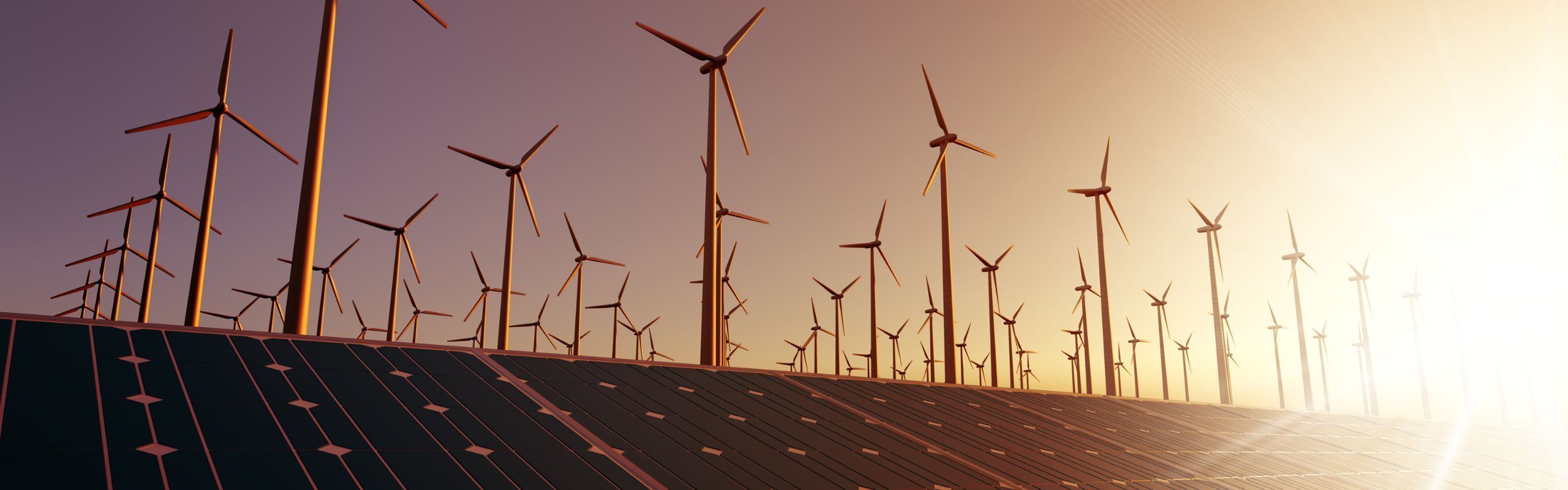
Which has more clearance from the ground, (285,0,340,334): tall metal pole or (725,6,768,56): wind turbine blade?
(725,6,768,56): wind turbine blade

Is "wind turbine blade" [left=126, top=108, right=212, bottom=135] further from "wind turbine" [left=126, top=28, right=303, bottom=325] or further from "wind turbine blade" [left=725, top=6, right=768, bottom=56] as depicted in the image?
"wind turbine blade" [left=725, top=6, right=768, bottom=56]

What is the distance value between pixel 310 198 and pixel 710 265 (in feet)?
49.4

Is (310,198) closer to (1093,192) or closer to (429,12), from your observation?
(429,12)

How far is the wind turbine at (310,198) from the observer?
24.8 meters

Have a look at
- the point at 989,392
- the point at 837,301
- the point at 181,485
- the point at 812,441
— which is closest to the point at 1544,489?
the point at 989,392

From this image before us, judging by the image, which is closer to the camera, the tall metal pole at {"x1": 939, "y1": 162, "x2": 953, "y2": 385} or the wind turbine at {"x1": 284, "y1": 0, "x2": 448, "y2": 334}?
the wind turbine at {"x1": 284, "y1": 0, "x2": 448, "y2": 334}

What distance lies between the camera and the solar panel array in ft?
45.6

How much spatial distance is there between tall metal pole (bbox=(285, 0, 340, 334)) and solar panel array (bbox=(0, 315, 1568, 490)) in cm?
367

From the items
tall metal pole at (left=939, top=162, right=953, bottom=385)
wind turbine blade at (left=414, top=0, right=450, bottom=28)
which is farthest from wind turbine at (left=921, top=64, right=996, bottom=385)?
wind turbine blade at (left=414, top=0, right=450, bottom=28)

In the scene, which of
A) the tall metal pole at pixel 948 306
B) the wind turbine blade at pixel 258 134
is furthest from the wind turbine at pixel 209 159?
the tall metal pole at pixel 948 306

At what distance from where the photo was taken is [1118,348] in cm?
18288

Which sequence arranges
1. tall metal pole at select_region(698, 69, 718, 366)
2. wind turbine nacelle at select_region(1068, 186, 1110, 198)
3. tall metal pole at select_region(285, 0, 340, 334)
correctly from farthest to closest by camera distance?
1. wind turbine nacelle at select_region(1068, 186, 1110, 198)
2. tall metal pole at select_region(698, 69, 718, 366)
3. tall metal pole at select_region(285, 0, 340, 334)

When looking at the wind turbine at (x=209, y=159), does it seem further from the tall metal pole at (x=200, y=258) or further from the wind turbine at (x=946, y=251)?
the wind turbine at (x=946, y=251)

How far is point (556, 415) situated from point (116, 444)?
27.9ft
